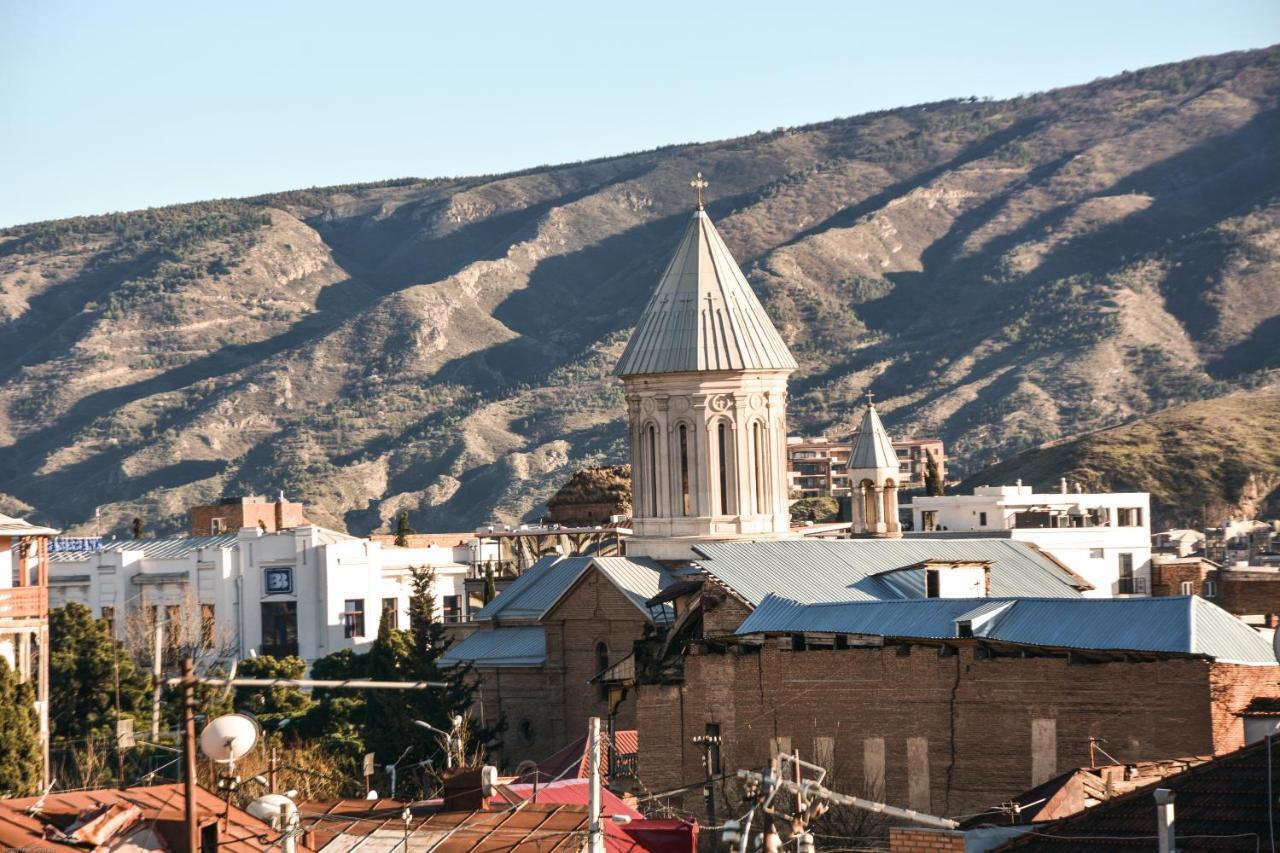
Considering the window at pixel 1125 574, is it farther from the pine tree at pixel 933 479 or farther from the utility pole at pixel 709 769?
the utility pole at pixel 709 769

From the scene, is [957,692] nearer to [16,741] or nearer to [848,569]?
[848,569]

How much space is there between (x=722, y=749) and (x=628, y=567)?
14.7m

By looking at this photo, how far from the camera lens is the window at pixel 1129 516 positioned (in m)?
95.9

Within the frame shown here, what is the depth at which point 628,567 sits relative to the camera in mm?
57094

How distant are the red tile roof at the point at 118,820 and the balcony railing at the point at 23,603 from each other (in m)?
15.7

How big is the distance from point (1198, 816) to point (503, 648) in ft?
118

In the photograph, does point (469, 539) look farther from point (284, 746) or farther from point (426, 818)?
point (426, 818)

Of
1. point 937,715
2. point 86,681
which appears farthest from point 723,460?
point 937,715

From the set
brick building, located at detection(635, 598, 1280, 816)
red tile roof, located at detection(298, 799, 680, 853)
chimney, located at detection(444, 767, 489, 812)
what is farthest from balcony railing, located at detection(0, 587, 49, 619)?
red tile roof, located at detection(298, 799, 680, 853)

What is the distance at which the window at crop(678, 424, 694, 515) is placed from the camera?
59188 mm

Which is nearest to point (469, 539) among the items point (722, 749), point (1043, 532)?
point (1043, 532)

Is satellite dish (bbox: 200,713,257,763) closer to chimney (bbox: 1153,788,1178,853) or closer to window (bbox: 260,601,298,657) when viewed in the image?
chimney (bbox: 1153,788,1178,853)

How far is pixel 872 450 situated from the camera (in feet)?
219

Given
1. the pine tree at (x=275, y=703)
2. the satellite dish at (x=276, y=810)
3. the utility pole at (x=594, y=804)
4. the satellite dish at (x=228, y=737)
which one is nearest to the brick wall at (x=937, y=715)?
the utility pole at (x=594, y=804)
